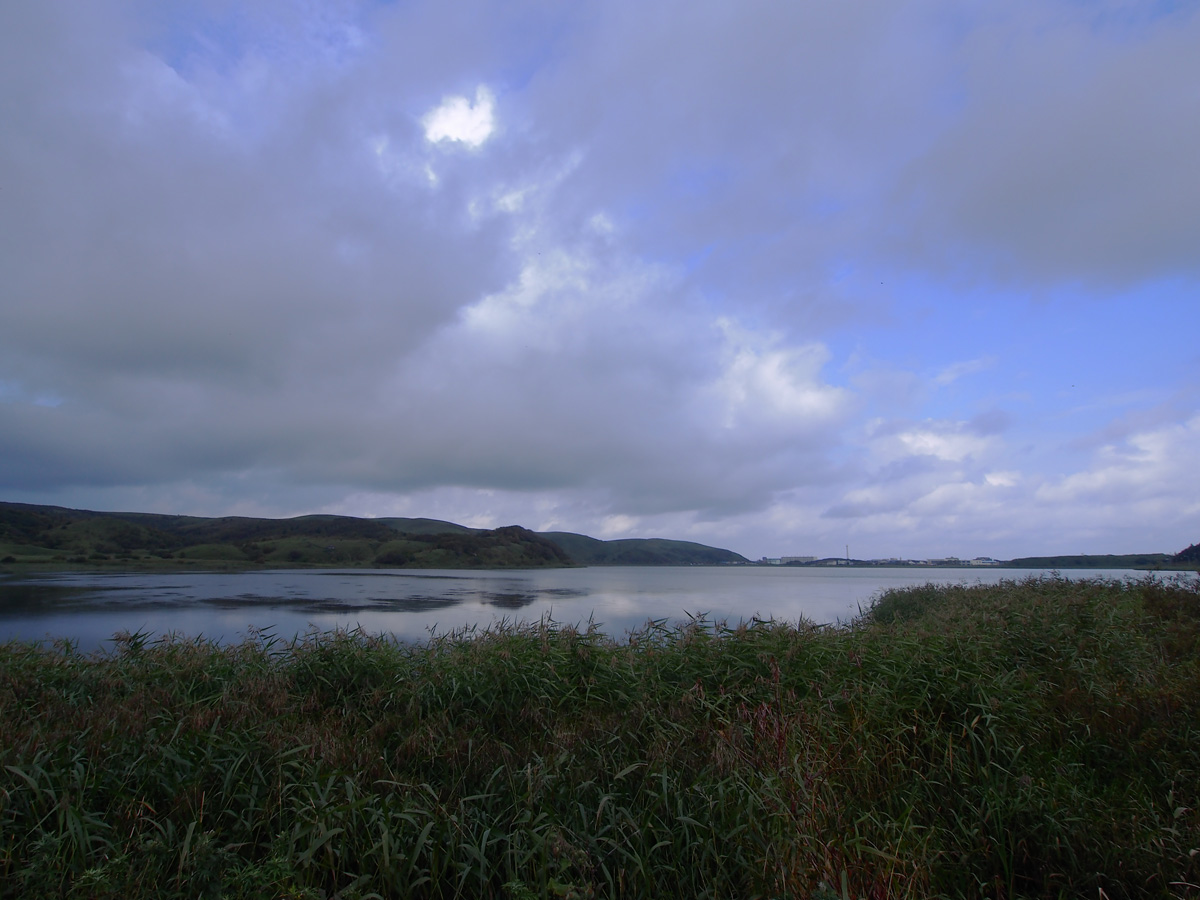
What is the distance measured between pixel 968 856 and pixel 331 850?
3991 mm

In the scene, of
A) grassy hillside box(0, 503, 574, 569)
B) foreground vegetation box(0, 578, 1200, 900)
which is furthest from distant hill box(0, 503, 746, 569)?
foreground vegetation box(0, 578, 1200, 900)

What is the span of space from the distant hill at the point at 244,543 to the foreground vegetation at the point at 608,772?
63.8 meters

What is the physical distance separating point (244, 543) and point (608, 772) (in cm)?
9990

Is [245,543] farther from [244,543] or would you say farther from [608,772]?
[608,772]

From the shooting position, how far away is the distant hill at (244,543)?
62.2 metres

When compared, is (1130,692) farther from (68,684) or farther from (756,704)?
(68,684)

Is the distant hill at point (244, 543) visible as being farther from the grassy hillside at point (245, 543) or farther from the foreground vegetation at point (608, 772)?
the foreground vegetation at point (608, 772)

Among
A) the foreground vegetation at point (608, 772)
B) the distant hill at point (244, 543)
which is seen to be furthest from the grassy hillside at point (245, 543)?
the foreground vegetation at point (608, 772)

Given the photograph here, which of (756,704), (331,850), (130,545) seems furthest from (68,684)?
(130,545)

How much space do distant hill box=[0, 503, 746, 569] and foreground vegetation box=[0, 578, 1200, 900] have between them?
6375 cm

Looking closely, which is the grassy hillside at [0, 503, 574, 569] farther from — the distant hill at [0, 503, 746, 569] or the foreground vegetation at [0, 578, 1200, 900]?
the foreground vegetation at [0, 578, 1200, 900]

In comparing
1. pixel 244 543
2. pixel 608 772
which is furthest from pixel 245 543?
pixel 608 772

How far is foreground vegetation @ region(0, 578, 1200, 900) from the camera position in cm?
339

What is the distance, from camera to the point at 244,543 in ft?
288
